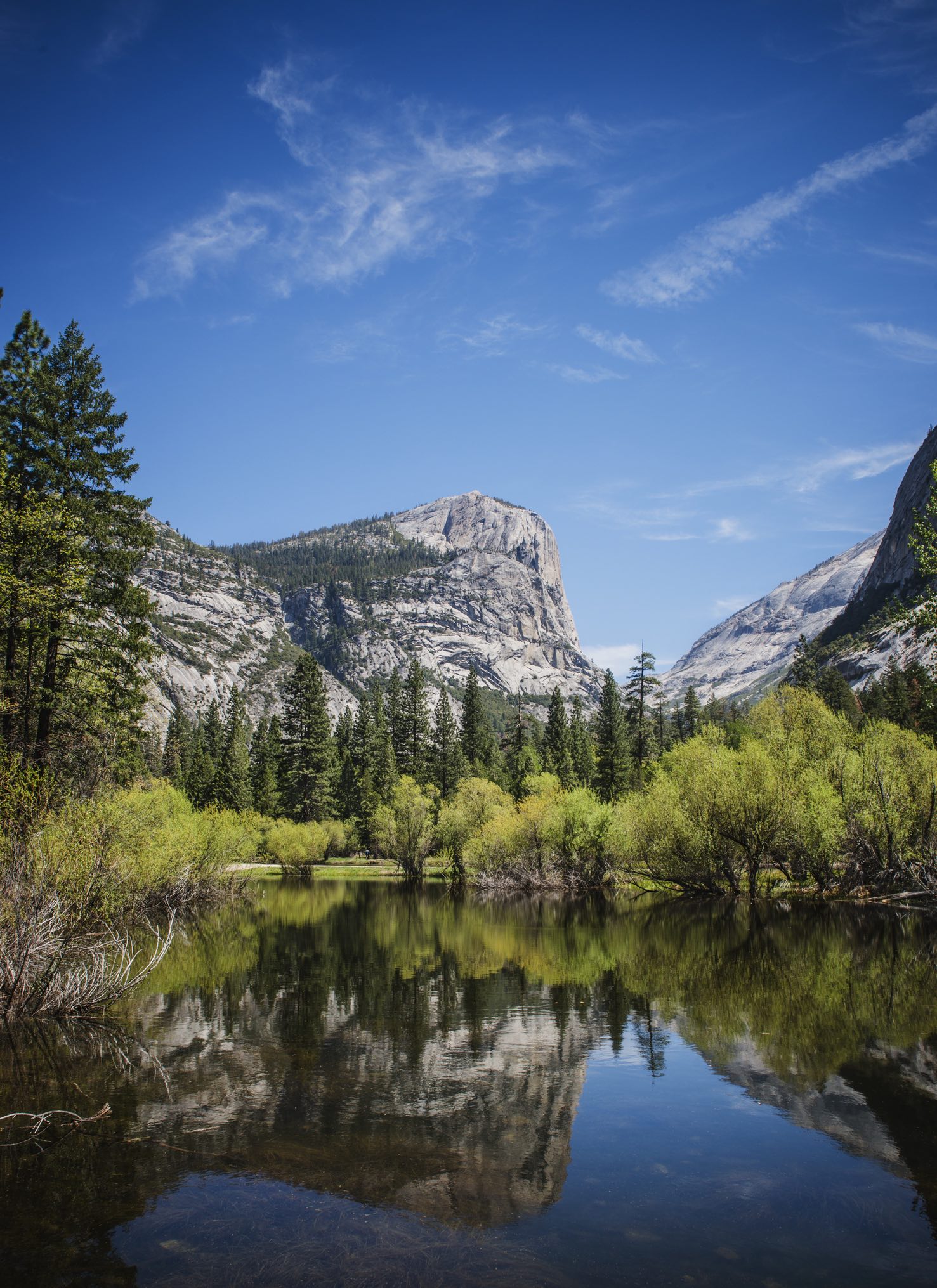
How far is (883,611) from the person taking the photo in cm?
2723

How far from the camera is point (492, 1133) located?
10445mm

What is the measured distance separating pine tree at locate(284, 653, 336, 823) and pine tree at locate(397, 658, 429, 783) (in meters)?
9.65

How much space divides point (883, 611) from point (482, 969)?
18636 mm

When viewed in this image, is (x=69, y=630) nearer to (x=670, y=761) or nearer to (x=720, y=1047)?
(x=720, y=1047)

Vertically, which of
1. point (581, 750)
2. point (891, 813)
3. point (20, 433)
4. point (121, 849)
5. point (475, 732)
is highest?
point (20, 433)

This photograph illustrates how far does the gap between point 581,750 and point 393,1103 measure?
84.2 m

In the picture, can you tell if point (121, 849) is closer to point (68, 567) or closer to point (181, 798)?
point (68, 567)

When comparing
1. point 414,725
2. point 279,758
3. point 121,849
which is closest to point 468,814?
point 414,725

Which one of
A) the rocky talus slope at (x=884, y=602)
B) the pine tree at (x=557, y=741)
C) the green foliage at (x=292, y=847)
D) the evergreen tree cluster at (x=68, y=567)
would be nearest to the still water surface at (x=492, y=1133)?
the evergreen tree cluster at (x=68, y=567)

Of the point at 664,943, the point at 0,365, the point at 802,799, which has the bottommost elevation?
the point at 664,943

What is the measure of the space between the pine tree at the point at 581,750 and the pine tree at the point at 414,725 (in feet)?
58.4

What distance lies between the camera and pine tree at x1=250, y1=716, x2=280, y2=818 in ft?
277

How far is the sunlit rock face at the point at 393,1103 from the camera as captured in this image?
29.7 feet

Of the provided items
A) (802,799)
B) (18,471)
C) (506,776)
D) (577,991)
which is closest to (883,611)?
(802,799)
